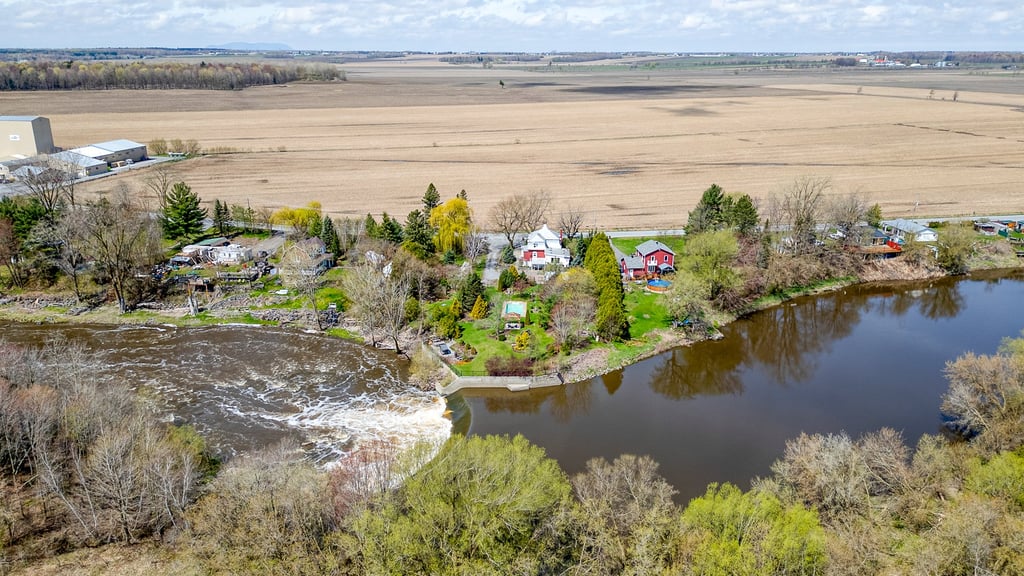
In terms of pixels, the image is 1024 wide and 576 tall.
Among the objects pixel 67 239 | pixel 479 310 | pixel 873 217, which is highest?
pixel 67 239

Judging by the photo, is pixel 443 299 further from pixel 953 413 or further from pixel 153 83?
pixel 153 83

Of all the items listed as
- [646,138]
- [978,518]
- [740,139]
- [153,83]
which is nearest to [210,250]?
[978,518]

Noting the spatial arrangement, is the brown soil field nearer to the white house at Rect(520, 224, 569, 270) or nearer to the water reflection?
the white house at Rect(520, 224, 569, 270)

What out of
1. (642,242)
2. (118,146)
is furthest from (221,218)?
(118,146)

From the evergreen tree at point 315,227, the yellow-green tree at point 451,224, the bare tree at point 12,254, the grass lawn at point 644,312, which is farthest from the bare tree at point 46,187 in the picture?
the grass lawn at point 644,312

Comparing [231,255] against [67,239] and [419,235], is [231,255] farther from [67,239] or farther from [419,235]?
[419,235]

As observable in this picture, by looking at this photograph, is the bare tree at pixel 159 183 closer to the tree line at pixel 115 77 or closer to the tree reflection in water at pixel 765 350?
the tree reflection in water at pixel 765 350

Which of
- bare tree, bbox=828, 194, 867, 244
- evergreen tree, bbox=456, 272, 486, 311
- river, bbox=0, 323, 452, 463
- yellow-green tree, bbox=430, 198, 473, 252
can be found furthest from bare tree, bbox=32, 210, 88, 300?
bare tree, bbox=828, 194, 867, 244
